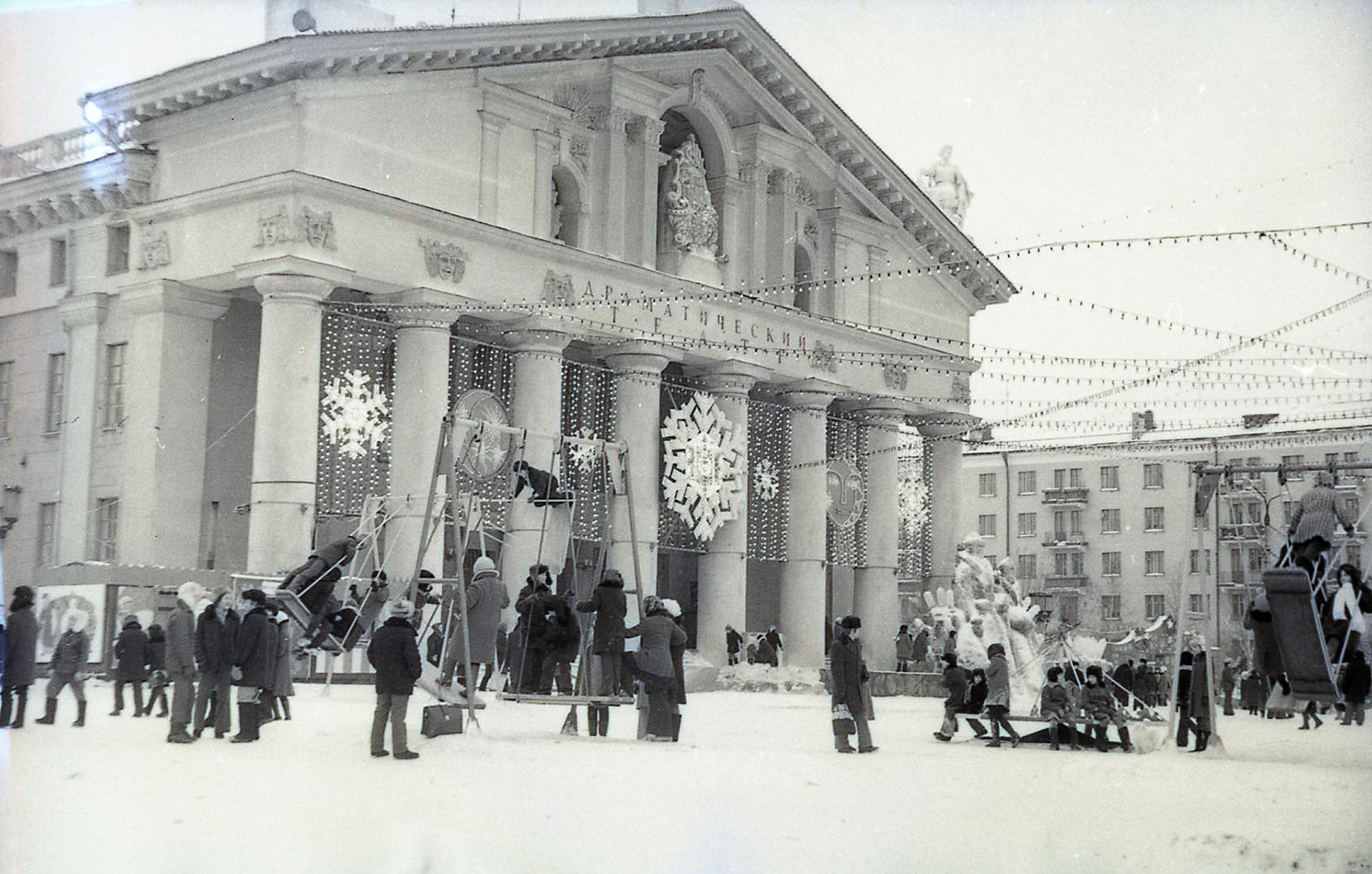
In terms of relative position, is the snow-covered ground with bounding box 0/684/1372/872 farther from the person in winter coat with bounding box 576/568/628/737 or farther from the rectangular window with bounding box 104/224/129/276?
the rectangular window with bounding box 104/224/129/276

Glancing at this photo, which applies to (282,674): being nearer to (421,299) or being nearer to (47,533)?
(421,299)

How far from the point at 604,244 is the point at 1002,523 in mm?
44565

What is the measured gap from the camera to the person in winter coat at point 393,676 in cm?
Answer: 1545

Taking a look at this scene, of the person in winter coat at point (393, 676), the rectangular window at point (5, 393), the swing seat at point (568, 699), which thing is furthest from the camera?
the rectangular window at point (5, 393)

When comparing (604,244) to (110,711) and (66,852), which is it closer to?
(110,711)

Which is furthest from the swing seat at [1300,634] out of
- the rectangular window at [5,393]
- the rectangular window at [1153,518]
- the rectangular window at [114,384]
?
the rectangular window at [1153,518]

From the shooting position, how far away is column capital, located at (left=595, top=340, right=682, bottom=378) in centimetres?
3475

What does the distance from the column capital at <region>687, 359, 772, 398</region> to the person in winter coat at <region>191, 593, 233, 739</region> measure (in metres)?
21.0

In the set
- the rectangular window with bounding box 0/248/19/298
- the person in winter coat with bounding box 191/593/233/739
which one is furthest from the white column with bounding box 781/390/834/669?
the person in winter coat with bounding box 191/593/233/739

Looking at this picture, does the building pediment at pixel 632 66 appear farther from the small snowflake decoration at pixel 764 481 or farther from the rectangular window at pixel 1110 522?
the rectangular window at pixel 1110 522

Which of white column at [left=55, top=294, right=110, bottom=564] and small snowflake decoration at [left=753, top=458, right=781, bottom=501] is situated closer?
white column at [left=55, top=294, right=110, bottom=564]

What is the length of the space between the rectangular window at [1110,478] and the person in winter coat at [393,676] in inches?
2338

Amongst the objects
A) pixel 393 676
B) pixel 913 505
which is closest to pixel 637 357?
pixel 913 505

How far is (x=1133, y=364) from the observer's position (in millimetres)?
25469
